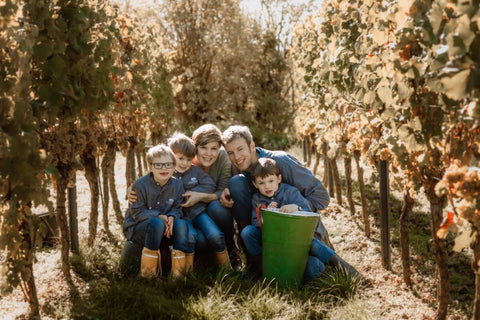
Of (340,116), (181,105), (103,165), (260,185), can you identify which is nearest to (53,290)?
(260,185)

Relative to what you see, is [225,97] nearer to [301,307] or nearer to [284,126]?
[284,126]

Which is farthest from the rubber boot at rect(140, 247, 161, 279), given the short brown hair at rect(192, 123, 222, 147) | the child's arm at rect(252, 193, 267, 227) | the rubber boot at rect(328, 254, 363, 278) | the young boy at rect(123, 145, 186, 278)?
the rubber boot at rect(328, 254, 363, 278)

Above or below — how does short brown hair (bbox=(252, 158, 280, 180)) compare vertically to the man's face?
below

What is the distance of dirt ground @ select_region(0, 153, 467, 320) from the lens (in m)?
3.05

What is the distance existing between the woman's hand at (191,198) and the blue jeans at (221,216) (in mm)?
121

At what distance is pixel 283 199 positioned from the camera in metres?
3.67

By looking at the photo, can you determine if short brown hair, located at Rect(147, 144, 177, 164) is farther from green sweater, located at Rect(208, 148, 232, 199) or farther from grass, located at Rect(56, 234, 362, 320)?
grass, located at Rect(56, 234, 362, 320)

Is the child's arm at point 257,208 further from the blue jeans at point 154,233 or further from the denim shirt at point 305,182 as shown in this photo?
the blue jeans at point 154,233

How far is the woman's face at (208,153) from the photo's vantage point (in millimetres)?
4012

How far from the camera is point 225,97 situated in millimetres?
15070

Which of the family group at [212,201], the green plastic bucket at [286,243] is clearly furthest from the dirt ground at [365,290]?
the green plastic bucket at [286,243]

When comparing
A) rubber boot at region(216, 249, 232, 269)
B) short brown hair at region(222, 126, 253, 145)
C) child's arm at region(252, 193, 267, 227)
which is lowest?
rubber boot at region(216, 249, 232, 269)

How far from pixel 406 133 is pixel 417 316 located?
4.13ft

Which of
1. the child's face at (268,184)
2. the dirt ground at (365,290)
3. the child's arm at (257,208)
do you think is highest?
the child's face at (268,184)
